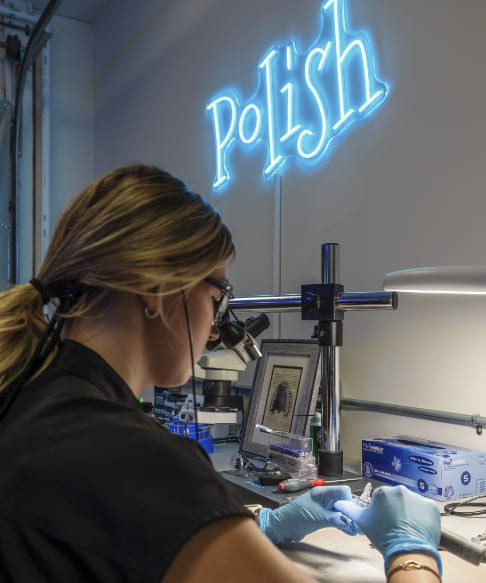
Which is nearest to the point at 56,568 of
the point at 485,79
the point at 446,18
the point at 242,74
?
the point at 485,79

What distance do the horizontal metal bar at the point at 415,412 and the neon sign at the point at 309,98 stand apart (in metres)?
0.76

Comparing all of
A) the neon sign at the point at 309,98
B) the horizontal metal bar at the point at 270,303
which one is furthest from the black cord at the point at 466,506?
the neon sign at the point at 309,98

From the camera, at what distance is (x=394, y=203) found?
1.64 meters

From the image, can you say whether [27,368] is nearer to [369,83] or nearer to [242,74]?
[369,83]

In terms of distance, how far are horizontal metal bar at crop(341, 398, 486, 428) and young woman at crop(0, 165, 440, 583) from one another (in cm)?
49

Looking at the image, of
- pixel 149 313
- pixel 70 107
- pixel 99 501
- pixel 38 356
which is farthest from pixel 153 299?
pixel 70 107

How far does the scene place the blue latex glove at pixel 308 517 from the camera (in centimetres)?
106

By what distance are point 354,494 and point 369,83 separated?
44.3 inches

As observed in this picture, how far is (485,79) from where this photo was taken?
142cm

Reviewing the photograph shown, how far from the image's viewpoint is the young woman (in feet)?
1.82

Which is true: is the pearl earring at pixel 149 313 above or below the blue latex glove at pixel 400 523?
above

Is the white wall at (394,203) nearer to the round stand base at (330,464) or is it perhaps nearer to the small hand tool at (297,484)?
the round stand base at (330,464)

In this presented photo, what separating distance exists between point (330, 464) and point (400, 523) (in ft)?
1.68

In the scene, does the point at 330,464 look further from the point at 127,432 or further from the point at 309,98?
the point at 309,98
